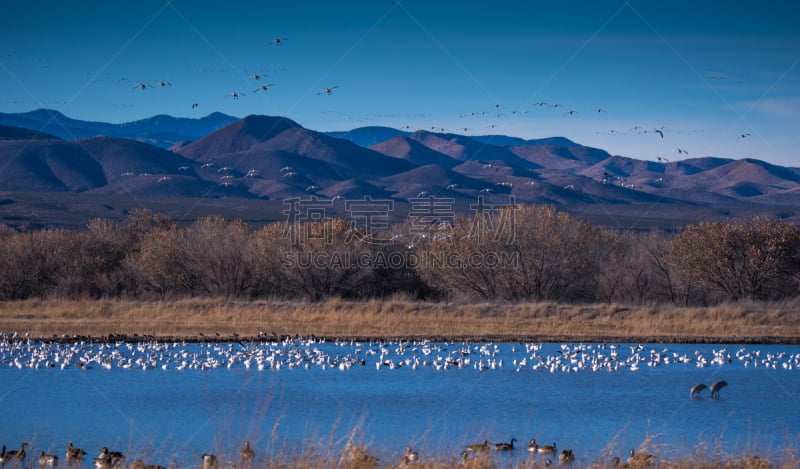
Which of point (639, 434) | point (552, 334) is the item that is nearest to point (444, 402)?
point (639, 434)

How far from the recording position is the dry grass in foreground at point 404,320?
3084 centimetres

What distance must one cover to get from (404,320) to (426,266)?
8351mm

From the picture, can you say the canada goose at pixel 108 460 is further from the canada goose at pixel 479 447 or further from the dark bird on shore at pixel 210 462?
the canada goose at pixel 479 447

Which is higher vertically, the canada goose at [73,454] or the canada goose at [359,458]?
the canada goose at [359,458]

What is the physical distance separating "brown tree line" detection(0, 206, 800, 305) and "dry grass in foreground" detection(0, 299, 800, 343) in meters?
3.78

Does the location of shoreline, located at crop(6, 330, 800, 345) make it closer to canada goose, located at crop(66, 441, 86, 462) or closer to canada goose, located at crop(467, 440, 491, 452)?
canada goose, located at crop(66, 441, 86, 462)

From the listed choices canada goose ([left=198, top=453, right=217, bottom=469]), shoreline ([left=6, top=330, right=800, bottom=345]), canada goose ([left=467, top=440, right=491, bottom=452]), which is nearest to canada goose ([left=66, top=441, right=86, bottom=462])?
canada goose ([left=198, top=453, right=217, bottom=469])

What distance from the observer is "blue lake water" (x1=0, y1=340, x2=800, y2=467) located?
48.3 feet

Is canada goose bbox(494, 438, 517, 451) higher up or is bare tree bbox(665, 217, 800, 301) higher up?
bare tree bbox(665, 217, 800, 301)

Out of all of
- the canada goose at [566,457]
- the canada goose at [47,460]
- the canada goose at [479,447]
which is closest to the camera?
the canada goose at [479,447]

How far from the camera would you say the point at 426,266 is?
1695 inches

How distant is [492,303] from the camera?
3938 cm

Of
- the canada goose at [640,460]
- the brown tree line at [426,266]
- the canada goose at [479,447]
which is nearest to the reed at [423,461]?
the canada goose at [640,460]

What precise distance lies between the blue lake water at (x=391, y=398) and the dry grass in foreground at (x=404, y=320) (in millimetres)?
2746
